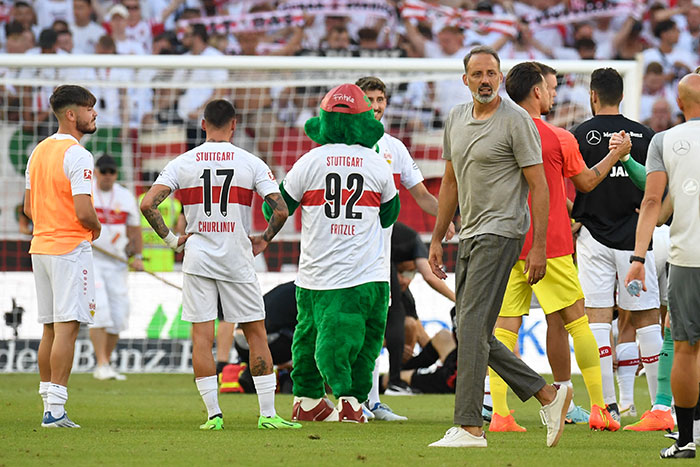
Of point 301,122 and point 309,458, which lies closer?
point 309,458

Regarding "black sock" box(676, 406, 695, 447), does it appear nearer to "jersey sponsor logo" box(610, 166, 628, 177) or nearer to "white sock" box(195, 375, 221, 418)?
"jersey sponsor logo" box(610, 166, 628, 177)

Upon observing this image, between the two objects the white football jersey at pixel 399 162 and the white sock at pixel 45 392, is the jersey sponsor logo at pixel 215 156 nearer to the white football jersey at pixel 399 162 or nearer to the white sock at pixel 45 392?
the white football jersey at pixel 399 162

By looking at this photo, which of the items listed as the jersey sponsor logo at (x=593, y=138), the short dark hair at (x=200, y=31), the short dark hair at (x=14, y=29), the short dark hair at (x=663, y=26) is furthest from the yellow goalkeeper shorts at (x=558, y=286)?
the short dark hair at (x=663, y=26)

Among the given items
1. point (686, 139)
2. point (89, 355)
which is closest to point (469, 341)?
point (686, 139)

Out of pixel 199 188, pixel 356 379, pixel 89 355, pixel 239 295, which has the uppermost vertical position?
pixel 199 188

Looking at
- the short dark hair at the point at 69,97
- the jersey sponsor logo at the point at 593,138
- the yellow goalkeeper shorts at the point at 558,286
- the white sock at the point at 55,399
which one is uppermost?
the short dark hair at the point at 69,97

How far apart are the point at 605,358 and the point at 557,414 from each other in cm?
217

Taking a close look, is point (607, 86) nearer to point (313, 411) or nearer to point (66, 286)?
point (313, 411)

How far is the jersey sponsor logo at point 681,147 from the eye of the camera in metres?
6.12

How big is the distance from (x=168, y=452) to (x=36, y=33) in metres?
14.0

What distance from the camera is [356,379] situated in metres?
8.26

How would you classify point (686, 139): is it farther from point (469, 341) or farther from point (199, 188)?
point (199, 188)

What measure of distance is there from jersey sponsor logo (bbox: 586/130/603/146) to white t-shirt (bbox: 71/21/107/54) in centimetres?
1202

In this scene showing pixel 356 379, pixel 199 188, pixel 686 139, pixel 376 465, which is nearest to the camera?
pixel 376 465
